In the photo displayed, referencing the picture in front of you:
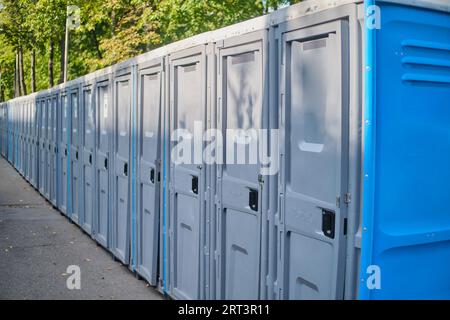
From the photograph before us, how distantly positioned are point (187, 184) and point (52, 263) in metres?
2.83

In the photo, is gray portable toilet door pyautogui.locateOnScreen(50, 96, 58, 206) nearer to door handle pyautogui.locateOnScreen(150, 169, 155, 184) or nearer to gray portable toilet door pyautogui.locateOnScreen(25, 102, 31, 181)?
gray portable toilet door pyautogui.locateOnScreen(25, 102, 31, 181)

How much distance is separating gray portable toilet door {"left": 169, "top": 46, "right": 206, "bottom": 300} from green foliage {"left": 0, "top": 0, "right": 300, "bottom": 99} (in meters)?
8.57

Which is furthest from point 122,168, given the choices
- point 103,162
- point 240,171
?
point 240,171

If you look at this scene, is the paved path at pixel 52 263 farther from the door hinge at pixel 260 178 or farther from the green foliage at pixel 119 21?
the green foliage at pixel 119 21

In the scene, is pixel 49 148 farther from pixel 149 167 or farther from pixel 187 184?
pixel 187 184

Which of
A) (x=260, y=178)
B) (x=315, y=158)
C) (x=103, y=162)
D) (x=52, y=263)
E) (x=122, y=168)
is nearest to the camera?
(x=315, y=158)

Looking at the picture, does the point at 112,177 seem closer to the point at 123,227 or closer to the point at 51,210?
the point at 123,227

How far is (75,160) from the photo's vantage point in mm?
9898

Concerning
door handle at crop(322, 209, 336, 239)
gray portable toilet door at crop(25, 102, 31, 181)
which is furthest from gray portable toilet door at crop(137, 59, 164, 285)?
gray portable toilet door at crop(25, 102, 31, 181)

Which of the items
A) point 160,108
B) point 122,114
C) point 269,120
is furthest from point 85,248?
point 269,120

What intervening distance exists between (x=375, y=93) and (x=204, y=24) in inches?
448

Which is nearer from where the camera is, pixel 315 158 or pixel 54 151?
pixel 315 158

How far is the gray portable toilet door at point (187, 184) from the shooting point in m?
4.98

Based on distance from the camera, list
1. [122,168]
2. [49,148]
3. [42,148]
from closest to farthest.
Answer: [122,168] → [49,148] → [42,148]
